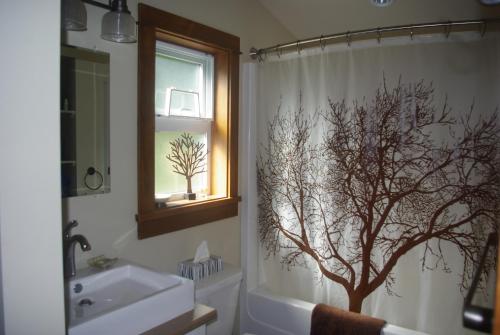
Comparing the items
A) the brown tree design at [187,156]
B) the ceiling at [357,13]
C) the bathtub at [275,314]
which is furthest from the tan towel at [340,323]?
the ceiling at [357,13]

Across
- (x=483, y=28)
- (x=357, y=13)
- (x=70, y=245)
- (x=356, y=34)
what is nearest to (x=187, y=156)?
(x=70, y=245)

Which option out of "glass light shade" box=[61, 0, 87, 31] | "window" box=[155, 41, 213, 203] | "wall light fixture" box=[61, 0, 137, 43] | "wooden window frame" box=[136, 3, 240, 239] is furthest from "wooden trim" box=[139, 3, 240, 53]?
"glass light shade" box=[61, 0, 87, 31]

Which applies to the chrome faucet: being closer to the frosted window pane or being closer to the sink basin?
the sink basin

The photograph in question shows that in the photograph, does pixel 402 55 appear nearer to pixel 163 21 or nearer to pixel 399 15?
pixel 399 15

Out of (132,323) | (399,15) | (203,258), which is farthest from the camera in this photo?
(399,15)

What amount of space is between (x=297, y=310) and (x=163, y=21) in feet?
5.94

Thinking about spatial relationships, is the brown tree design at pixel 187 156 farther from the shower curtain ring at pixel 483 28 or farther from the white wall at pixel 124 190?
the shower curtain ring at pixel 483 28

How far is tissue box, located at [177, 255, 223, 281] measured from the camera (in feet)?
6.97

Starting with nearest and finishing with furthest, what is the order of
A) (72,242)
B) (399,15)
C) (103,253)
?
(72,242), (103,253), (399,15)

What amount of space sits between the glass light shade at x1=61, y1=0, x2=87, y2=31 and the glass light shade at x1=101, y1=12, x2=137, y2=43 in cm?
9

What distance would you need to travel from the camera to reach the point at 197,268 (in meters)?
2.13

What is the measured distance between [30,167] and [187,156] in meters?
1.71

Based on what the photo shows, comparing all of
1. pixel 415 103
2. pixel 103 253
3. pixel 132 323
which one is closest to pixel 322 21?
pixel 415 103

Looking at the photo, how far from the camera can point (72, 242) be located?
5.06 feet
